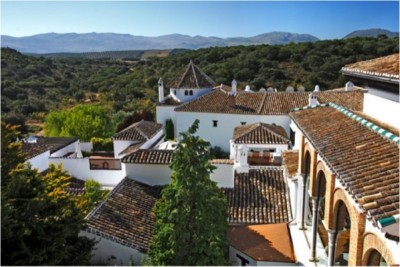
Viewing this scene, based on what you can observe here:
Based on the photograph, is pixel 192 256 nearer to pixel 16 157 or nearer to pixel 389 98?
pixel 16 157

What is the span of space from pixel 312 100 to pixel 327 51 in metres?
30.1

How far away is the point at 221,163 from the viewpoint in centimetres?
1290

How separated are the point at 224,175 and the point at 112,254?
17.1 feet

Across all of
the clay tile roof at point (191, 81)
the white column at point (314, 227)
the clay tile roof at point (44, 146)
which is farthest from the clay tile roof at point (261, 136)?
the clay tile roof at point (191, 81)

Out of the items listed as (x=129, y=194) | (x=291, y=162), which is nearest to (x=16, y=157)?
(x=129, y=194)

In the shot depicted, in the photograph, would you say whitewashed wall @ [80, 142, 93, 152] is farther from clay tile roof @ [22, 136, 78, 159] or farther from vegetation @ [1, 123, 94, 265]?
vegetation @ [1, 123, 94, 265]

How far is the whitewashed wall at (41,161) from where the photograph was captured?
48.8 ft

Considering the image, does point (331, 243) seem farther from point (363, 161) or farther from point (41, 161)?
point (41, 161)

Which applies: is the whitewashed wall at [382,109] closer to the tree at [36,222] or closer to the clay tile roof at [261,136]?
the tree at [36,222]

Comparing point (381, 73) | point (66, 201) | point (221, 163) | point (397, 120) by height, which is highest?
point (381, 73)

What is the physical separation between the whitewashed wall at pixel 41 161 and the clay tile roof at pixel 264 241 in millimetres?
8909

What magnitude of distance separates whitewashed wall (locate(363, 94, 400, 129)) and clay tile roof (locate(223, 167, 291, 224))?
16.9 feet

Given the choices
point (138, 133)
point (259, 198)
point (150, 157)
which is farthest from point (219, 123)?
point (259, 198)

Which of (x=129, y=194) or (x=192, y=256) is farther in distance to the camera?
(x=129, y=194)
